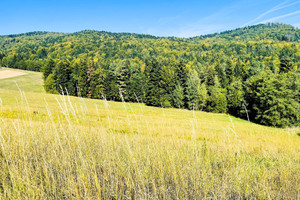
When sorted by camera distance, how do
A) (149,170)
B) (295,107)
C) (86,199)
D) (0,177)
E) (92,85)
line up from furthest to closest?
1. (92,85)
2. (295,107)
3. (149,170)
4. (0,177)
5. (86,199)

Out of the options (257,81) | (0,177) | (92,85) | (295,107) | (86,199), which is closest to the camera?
(86,199)

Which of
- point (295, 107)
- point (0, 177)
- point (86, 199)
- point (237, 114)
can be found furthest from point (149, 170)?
point (237, 114)

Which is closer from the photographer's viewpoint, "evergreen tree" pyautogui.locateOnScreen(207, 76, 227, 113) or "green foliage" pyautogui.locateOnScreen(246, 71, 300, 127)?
"green foliage" pyautogui.locateOnScreen(246, 71, 300, 127)

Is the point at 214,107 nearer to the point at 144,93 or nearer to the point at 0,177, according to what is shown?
the point at 144,93

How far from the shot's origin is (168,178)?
2346mm

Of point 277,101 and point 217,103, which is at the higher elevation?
point 277,101

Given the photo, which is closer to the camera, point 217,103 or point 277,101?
A: point 277,101

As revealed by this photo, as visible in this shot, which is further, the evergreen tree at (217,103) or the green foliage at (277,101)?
the evergreen tree at (217,103)

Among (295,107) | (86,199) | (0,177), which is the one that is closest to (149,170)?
(86,199)

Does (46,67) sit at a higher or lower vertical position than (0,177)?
higher

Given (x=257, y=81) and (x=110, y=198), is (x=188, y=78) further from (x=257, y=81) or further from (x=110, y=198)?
(x=110, y=198)

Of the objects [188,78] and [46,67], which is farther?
[46,67]

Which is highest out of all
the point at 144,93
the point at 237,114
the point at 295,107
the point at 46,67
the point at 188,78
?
the point at 46,67

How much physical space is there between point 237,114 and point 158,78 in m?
21.9
